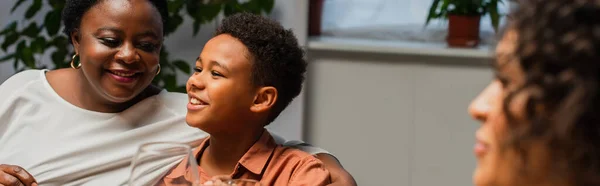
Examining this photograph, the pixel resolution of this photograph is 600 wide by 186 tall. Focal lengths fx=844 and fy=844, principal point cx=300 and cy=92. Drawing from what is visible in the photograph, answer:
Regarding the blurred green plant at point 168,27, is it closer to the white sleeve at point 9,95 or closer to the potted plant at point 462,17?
the potted plant at point 462,17

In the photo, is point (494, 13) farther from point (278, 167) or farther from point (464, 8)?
point (278, 167)

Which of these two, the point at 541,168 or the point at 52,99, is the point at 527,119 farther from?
the point at 52,99

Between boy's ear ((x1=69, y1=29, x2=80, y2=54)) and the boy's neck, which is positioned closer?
the boy's neck

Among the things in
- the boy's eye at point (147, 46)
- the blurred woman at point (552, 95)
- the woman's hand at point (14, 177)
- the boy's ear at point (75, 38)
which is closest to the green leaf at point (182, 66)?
the boy's ear at point (75, 38)

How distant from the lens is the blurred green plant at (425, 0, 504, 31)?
8.41 ft

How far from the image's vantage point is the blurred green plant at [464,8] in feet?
8.41

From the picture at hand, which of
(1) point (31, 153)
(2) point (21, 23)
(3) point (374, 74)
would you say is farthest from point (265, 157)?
(2) point (21, 23)

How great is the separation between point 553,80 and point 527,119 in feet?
0.13

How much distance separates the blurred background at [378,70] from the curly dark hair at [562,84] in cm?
197

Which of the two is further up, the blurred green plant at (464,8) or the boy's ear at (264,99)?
the boy's ear at (264,99)

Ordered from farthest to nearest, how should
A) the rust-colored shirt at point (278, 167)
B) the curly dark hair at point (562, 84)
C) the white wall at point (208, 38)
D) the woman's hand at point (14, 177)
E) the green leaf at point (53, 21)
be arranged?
1. the white wall at point (208, 38)
2. the green leaf at point (53, 21)
3. the woman's hand at point (14, 177)
4. the rust-colored shirt at point (278, 167)
5. the curly dark hair at point (562, 84)

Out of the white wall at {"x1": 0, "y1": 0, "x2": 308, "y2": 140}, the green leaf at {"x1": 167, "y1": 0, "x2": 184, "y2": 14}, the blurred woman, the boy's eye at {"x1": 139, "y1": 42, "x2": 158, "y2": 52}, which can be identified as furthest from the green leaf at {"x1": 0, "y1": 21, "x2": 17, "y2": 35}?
the blurred woman

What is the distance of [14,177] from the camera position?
1.43m

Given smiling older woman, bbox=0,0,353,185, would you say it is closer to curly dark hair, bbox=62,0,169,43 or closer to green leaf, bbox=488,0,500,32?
curly dark hair, bbox=62,0,169,43
